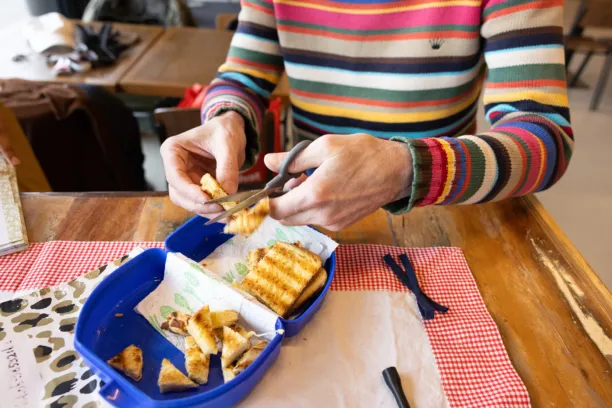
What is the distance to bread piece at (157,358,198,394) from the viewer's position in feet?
2.17

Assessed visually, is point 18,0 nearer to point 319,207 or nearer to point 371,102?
point 371,102

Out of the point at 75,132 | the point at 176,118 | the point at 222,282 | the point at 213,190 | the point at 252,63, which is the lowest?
the point at 75,132

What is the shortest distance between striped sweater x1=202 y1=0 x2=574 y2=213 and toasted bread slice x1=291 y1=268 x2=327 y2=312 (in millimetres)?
203

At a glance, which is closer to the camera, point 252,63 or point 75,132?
point 252,63

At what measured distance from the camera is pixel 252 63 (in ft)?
4.05

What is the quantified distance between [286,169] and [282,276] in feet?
0.68

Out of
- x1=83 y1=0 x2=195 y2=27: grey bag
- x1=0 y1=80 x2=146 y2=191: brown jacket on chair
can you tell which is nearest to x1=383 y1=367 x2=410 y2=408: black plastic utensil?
x1=0 y1=80 x2=146 y2=191: brown jacket on chair

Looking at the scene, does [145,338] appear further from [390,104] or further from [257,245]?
[390,104]

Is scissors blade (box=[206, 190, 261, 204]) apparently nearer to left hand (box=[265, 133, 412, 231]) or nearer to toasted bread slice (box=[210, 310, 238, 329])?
left hand (box=[265, 133, 412, 231])

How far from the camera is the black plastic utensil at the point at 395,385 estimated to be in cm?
66

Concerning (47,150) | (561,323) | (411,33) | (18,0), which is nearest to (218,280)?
(561,323)

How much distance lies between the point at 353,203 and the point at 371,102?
0.49 m

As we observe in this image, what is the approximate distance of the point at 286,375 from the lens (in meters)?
0.70

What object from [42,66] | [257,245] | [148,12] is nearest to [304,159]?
[257,245]
